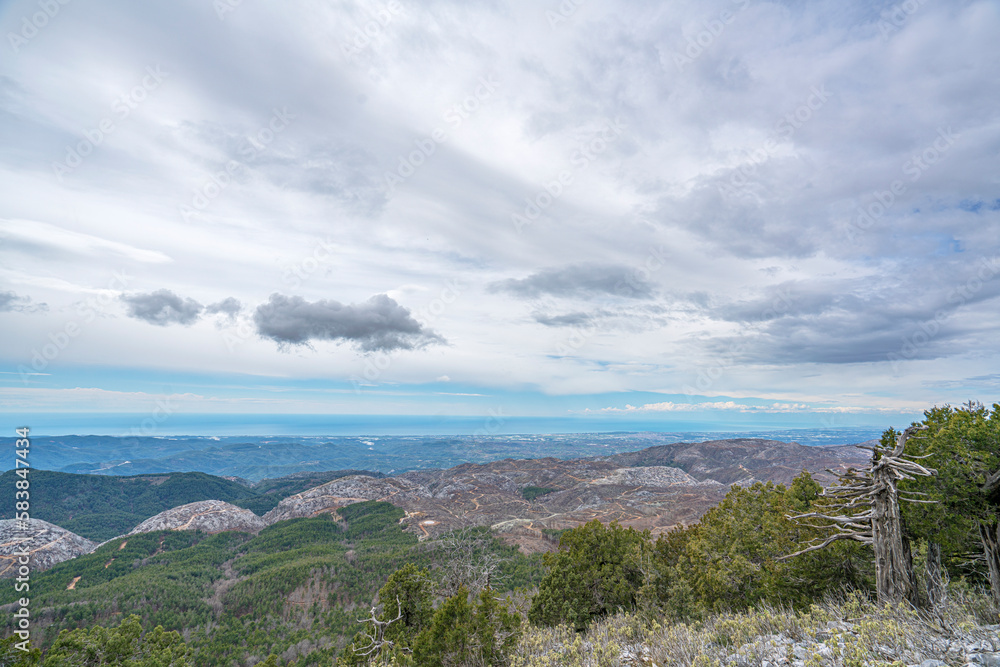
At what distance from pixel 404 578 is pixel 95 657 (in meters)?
14.6

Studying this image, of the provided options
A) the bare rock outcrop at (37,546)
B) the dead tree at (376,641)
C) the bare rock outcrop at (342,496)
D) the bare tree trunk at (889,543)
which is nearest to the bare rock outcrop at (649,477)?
the bare rock outcrop at (342,496)

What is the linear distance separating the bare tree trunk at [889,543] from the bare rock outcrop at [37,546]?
123 m

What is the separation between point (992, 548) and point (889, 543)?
608 cm

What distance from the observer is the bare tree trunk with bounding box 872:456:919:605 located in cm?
941

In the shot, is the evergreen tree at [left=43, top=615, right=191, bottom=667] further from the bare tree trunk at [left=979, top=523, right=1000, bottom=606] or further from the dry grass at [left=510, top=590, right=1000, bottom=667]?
the bare tree trunk at [left=979, top=523, right=1000, bottom=606]

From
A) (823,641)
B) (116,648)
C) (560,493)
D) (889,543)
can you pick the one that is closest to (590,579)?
(889,543)

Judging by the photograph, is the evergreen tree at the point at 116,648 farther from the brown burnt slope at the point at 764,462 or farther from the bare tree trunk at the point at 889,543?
the brown burnt slope at the point at 764,462

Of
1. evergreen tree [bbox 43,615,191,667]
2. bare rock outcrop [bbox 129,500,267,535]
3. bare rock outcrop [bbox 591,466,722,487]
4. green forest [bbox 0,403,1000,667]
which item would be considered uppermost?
green forest [bbox 0,403,1000,667]

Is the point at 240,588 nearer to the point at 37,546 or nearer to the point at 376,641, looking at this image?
the point at 376,641

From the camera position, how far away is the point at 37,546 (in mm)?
81688

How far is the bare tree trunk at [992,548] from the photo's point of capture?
11383 millimetres

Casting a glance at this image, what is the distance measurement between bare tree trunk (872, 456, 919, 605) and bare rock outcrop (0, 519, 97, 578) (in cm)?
12283

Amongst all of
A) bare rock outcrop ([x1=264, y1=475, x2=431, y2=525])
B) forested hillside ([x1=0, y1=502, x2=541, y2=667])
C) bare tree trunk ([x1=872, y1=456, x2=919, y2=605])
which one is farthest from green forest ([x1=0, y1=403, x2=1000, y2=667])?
bare rock outcrop ([x1=264, y1=475, x2=431, y2=525])

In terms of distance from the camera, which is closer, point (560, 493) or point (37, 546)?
point (37, 546)
